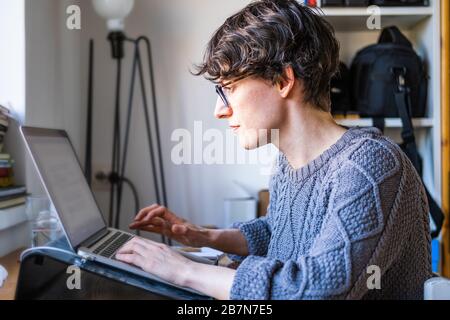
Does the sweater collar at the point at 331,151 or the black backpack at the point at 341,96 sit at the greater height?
the black backpack at the point at 341,96

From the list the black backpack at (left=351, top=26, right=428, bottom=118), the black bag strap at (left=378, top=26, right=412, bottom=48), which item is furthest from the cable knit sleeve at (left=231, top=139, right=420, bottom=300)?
the black bag strap at (left=378, top=26, right=412, bottom=48)

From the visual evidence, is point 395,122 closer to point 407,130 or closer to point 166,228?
point 407,130

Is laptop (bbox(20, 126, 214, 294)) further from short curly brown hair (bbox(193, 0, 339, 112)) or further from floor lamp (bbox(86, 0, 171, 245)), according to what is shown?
floor lamp (bbox(86, 0, 171, 245))

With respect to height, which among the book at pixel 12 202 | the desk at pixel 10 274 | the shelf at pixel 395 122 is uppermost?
the shelf at pixel 395 122

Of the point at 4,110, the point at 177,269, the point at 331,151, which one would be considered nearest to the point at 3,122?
the point at 4,110

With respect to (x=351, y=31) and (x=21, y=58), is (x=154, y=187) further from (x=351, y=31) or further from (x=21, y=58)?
(x=351, y=31)

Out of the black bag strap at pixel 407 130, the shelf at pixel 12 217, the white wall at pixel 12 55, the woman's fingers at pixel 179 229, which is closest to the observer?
the woman's fingers at pixel 179 229

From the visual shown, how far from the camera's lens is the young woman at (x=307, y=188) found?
610 mm

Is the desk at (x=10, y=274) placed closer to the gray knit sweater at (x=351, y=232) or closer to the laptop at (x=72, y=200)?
the laptop at (x=72, y=200)

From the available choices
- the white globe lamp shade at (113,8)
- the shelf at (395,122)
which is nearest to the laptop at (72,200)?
the white globe lamp shade at (113,8)

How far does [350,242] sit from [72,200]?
548 millimetres

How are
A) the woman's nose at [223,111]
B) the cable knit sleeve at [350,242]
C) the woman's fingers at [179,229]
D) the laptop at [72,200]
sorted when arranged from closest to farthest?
1. the cable knit sleeve at [350,242]
2. the laptop at [72,200]
3. the woman's nose at [223,111]
4. the woman's fingers at [179,229]

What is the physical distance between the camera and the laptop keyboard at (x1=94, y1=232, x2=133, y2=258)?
752 millimetres

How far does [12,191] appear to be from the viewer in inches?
46.4
